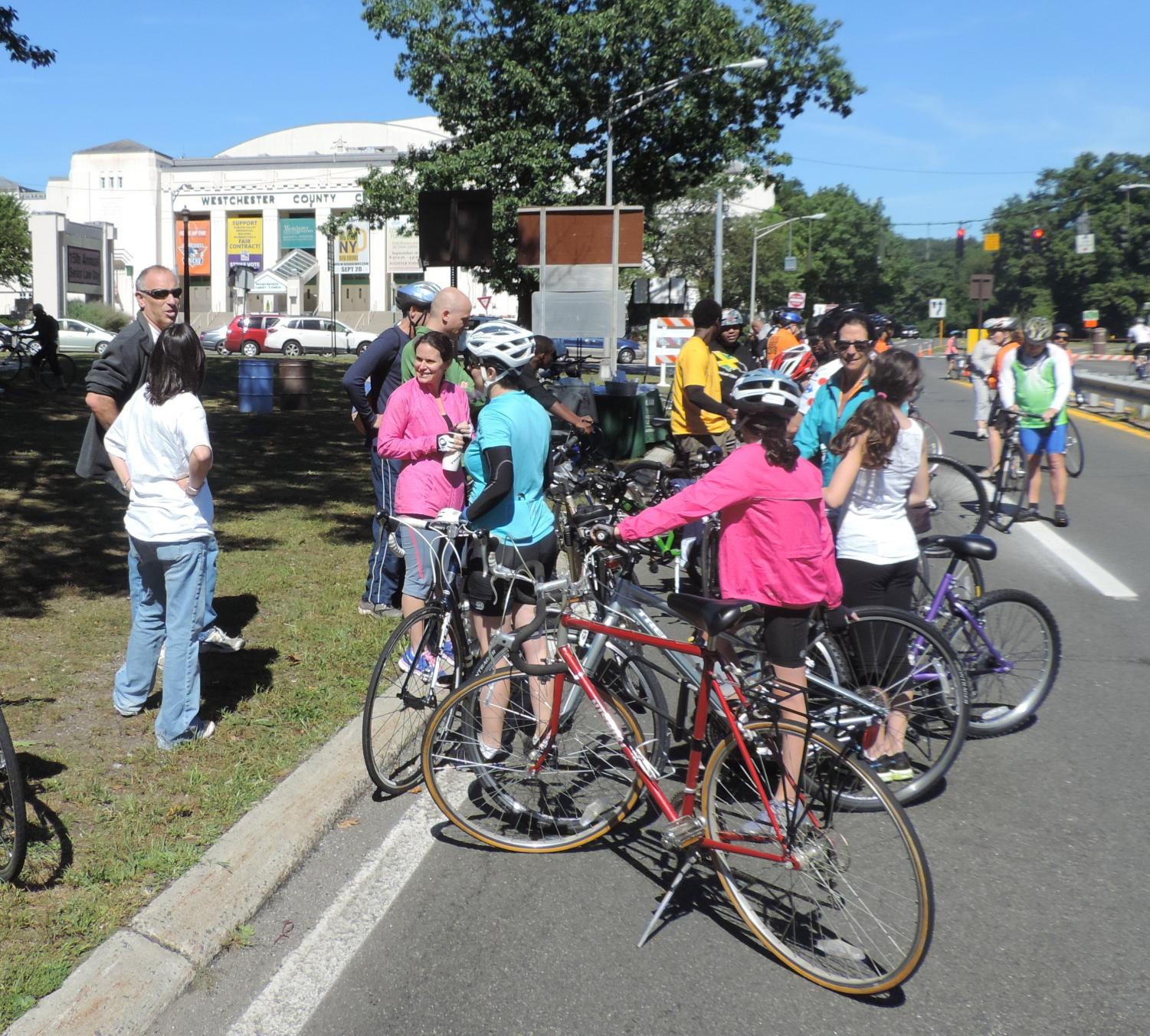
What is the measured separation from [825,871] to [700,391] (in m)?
5.54

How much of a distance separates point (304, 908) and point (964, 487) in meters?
7.55

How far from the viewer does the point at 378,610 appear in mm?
7598

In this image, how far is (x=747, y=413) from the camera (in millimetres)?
4145

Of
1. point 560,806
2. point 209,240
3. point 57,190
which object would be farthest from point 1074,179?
point 560,806

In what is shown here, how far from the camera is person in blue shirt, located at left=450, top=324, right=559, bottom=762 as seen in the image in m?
4.63

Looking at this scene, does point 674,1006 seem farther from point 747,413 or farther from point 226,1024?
point 747,413

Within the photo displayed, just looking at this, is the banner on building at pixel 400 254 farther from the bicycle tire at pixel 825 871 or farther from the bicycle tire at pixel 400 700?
the bicycle tire at pixel 825 871

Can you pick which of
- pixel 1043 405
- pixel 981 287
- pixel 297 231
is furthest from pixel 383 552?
pixel 297 231

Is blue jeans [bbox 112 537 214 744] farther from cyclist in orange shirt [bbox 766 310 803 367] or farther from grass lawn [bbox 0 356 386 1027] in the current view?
cyclist in orange shirt [bbox 766 310 803 367]

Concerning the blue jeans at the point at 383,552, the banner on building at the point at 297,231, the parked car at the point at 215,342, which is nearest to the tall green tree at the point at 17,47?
the blue jeans at the point at 383,552

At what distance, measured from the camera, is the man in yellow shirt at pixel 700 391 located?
886cm

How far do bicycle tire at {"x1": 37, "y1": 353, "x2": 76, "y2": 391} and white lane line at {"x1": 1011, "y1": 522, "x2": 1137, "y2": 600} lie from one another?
16.8 m

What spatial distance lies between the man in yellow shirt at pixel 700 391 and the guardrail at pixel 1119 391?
15.4 m

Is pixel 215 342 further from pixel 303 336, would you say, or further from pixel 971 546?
pixel 971 546
